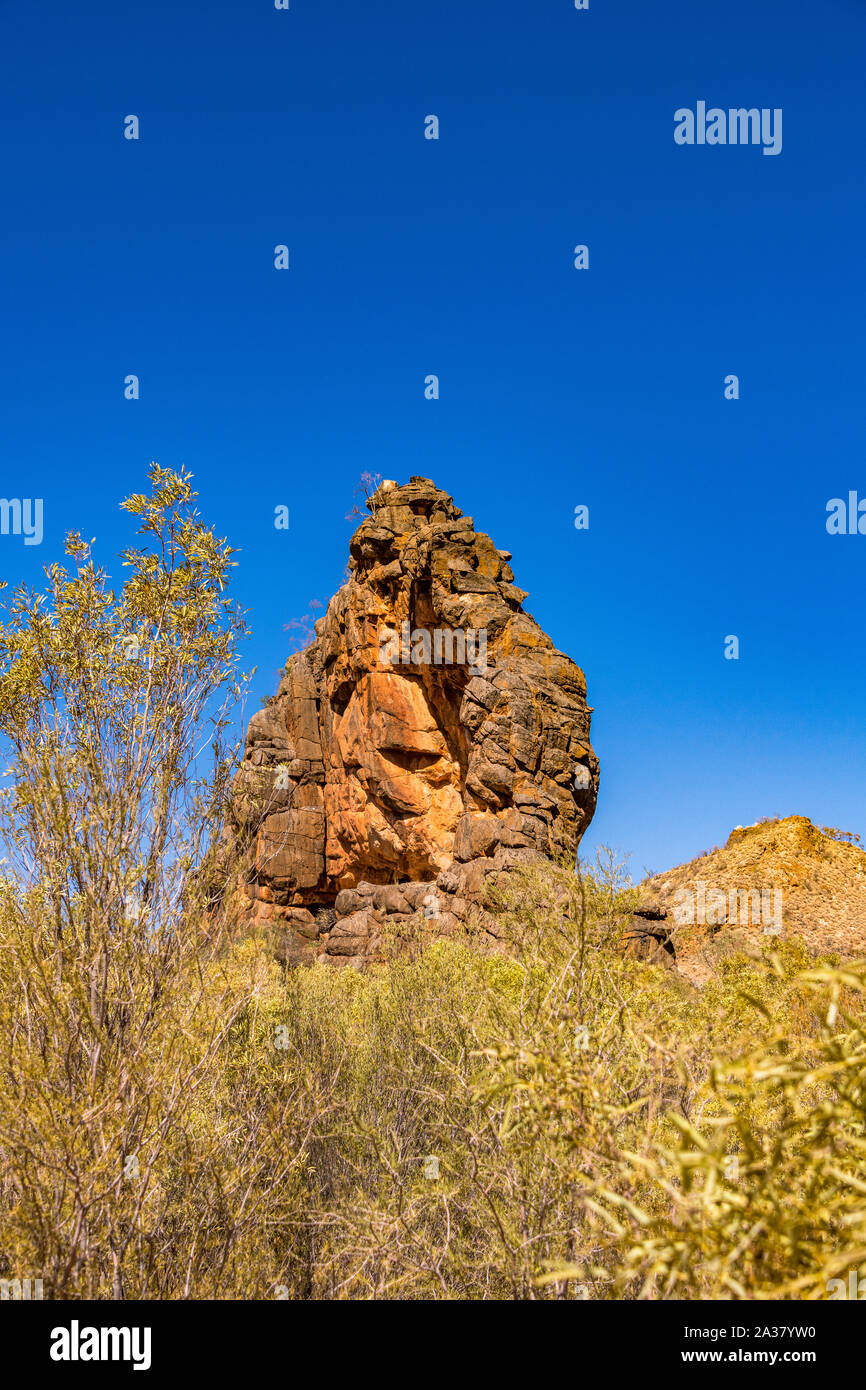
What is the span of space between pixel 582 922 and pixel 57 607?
6.39m

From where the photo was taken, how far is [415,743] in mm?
38219

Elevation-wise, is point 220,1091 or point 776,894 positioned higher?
point 776,894

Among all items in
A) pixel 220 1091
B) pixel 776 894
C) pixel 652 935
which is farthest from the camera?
Result: pixel 776 894

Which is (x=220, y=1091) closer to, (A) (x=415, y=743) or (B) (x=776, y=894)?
(A) (x=415, y=743)

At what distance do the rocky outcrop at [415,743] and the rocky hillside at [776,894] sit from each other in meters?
13.0

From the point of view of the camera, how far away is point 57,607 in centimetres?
843

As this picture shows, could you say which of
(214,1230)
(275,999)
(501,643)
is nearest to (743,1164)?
(214,1230)

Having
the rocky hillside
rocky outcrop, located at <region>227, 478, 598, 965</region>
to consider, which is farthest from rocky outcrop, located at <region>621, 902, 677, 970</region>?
the rocky hillside

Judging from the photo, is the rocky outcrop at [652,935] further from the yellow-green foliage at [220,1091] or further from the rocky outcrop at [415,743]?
the yellow-green foliage at [220,1091]

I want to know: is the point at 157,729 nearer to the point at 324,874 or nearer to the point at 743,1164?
the point at 743,1164

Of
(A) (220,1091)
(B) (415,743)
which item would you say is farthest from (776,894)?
(A) (220,1091)

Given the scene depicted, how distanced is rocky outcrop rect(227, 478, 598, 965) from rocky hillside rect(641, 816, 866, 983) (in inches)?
511

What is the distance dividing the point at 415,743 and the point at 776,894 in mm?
22749

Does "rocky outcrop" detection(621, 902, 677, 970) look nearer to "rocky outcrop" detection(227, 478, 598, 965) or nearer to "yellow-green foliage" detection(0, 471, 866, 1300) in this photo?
"rocky outcrop" detection(227, 478, 598, 965)
